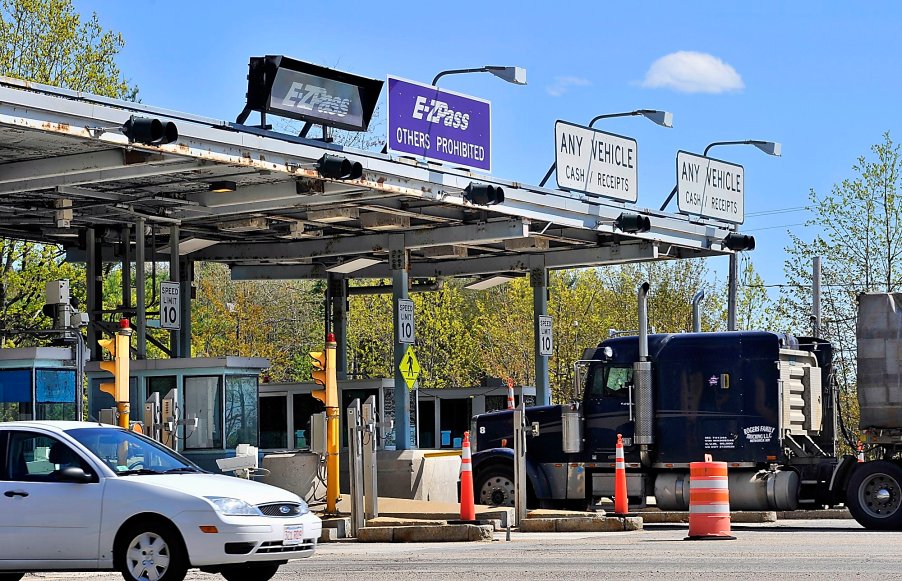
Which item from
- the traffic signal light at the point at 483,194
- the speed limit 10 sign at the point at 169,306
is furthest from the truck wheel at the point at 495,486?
the speed limit 10 sign at the point at 169,306

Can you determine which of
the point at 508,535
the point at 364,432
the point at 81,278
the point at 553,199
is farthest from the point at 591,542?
the point at 81,278

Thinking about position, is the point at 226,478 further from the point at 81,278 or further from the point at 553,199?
the point at 81,278

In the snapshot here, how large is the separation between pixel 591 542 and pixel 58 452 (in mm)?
→ 7469

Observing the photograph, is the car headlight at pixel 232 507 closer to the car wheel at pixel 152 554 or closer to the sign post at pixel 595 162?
the car wheel at pixel 152 554

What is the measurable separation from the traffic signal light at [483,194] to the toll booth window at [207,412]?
18.4 ft

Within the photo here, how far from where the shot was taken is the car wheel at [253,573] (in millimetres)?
13680

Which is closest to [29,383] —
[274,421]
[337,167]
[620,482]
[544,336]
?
[337,167]

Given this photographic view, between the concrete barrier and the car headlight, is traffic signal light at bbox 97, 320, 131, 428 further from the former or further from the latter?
the car headlight

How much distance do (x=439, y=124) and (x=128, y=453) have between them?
12733mm

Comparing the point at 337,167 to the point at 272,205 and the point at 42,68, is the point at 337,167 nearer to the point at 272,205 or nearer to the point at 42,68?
the point at 272,205

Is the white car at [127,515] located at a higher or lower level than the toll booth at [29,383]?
lower

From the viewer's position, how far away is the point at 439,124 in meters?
25.8

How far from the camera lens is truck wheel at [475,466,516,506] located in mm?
25469

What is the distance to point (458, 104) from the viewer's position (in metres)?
26.5
